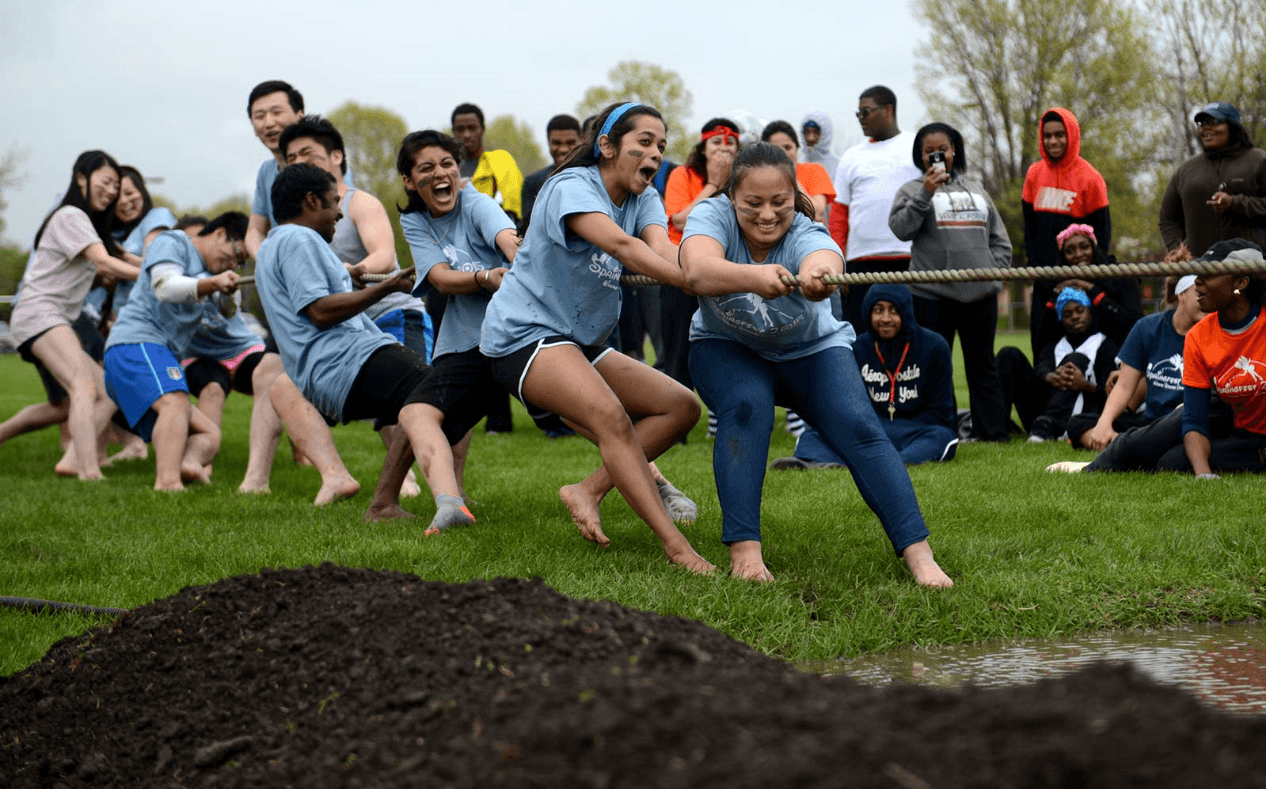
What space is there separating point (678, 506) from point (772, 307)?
5.43 feet

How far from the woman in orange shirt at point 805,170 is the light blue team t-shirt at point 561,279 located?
4.83 meters

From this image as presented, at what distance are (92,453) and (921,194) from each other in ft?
20.9

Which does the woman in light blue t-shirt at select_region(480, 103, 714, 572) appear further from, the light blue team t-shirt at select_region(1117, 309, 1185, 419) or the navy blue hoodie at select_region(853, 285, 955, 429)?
the light blue team t-shirt at select_region(1117, 309, 1185, 419)

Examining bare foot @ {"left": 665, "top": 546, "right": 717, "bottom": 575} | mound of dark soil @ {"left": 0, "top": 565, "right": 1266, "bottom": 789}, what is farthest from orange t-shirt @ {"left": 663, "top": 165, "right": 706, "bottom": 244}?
mound of dark soil @ {"left": 0, "top": 565, "right": 1266, "bottom": 789}

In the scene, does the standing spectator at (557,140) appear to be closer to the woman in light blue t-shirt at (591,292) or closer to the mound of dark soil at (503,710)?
the woman in light blue t-shirt at (591,292)

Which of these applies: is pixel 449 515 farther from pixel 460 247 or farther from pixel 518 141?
pixel 518 141

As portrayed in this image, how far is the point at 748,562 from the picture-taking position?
4.79 m

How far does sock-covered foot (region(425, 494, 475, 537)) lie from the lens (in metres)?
5.75

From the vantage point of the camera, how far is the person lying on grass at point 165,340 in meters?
8.01

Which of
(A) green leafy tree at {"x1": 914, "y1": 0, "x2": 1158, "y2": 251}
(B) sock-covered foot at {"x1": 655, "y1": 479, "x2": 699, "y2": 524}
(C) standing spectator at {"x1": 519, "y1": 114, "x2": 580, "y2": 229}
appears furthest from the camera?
(A) green leafy tree at {"x1": 914, "y1": 0, "x2": 1158, "y2": 251}

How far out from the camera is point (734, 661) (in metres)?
2.69

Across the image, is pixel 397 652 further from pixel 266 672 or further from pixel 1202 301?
pixel 1202 301

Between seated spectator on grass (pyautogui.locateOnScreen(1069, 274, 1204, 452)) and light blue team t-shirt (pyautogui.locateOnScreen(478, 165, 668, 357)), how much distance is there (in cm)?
437

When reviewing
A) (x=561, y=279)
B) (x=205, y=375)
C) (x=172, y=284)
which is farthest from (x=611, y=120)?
(x=205, y=375)
